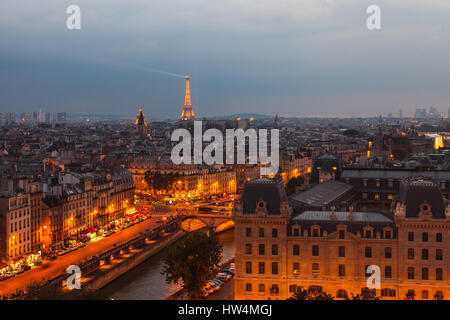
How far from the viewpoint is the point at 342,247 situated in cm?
2647

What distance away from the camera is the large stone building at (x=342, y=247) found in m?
25.8

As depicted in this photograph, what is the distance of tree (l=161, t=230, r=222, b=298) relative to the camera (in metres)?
29.2

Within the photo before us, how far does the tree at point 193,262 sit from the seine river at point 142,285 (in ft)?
11.8

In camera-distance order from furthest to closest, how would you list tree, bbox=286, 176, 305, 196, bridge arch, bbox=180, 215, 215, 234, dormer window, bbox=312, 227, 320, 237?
1. tree, bbox=286, 176, 305, 196
2. bridge arch, bbox=180, 215, 215, 234
3. dormer window, bbox=312, 227, 320, 237

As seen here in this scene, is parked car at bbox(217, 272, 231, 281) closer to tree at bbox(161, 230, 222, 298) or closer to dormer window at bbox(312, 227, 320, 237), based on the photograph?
tree at bbox(161, 230, 222, 298)

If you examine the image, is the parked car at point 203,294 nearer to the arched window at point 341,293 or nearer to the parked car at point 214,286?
the parked car at point 214,286

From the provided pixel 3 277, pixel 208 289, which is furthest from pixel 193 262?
pixel 3 277

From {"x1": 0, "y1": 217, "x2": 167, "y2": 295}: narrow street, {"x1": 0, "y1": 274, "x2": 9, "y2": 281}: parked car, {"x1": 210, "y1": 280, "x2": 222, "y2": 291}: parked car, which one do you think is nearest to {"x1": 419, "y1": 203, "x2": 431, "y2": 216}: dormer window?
{"x1": 210, "y1": 280, "x2": 222, "y2": 291}: parked car

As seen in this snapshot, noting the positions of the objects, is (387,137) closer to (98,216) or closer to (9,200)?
(98,216)

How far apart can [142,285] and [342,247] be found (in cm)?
1441

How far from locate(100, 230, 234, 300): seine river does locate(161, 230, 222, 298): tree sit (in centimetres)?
361

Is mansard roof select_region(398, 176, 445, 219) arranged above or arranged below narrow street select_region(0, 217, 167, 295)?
above

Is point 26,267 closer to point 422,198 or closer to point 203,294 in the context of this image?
point 203,294

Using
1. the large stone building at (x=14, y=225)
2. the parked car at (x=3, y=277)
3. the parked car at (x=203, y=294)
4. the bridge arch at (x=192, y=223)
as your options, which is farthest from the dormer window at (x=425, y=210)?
the bridge arch at (x=192, y=223)
